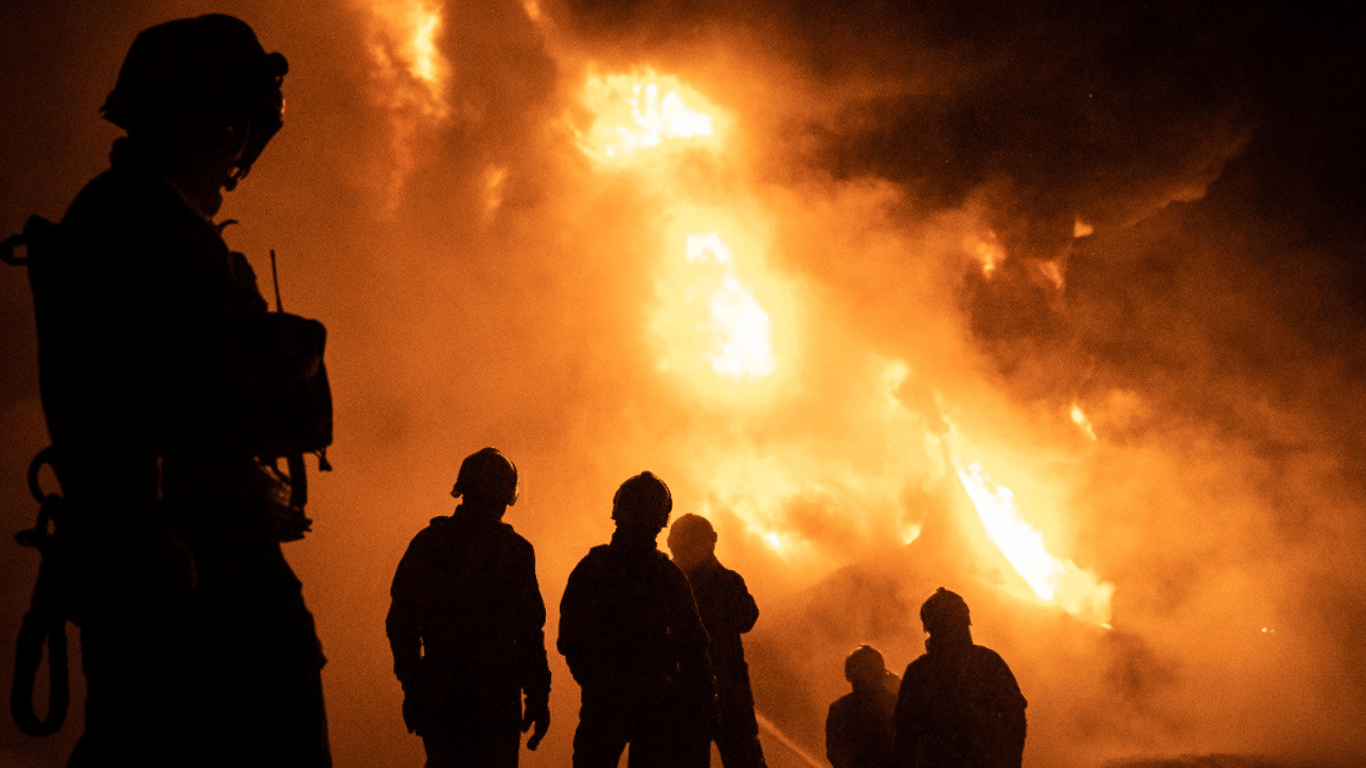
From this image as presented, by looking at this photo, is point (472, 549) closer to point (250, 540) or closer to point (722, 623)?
point (722, 623)

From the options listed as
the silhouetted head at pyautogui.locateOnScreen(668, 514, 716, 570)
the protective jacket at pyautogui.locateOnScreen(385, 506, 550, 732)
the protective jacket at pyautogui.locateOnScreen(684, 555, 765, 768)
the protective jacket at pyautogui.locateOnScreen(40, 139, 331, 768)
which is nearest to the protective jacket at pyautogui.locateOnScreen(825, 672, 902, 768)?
the protective jacket at pyautogui.locateOnScreen(684, 555, 765, 768)

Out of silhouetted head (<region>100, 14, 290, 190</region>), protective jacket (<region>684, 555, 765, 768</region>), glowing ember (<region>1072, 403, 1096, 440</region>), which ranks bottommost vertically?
silhouetted head (<region>100, 14, 290, 190</region>)

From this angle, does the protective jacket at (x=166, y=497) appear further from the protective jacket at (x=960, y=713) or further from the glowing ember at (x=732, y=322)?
the glowing ember at (x=732, y=322)

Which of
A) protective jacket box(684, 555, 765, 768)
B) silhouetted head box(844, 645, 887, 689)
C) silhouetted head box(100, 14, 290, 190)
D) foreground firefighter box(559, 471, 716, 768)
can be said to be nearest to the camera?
silhouetted head box(100, 14, 290, 190)

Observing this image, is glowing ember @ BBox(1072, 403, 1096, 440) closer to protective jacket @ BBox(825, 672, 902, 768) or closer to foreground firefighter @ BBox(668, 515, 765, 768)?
protective jacket @ BBox(825, 672, 902, 768)

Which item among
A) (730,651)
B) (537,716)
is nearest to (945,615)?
(730,651)

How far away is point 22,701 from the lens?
1408 mm

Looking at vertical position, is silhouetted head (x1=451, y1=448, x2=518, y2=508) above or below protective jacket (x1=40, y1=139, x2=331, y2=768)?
above

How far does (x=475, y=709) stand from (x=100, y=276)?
3114 millimetres

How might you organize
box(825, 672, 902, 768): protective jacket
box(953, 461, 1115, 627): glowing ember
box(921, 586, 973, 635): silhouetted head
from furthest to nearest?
box(953, 461, 1115, 627): glowing ember
box(825, 672, 902, 768): protective jacket
box(921, 586, 973, 635): silhouetted head

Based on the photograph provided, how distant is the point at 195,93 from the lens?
1.80 m

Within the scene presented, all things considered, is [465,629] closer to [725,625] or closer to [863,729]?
[725,625]

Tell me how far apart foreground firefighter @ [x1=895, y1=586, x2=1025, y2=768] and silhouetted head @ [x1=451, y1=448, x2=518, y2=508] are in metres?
2.86

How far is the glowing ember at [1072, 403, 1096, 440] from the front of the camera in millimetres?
23984
